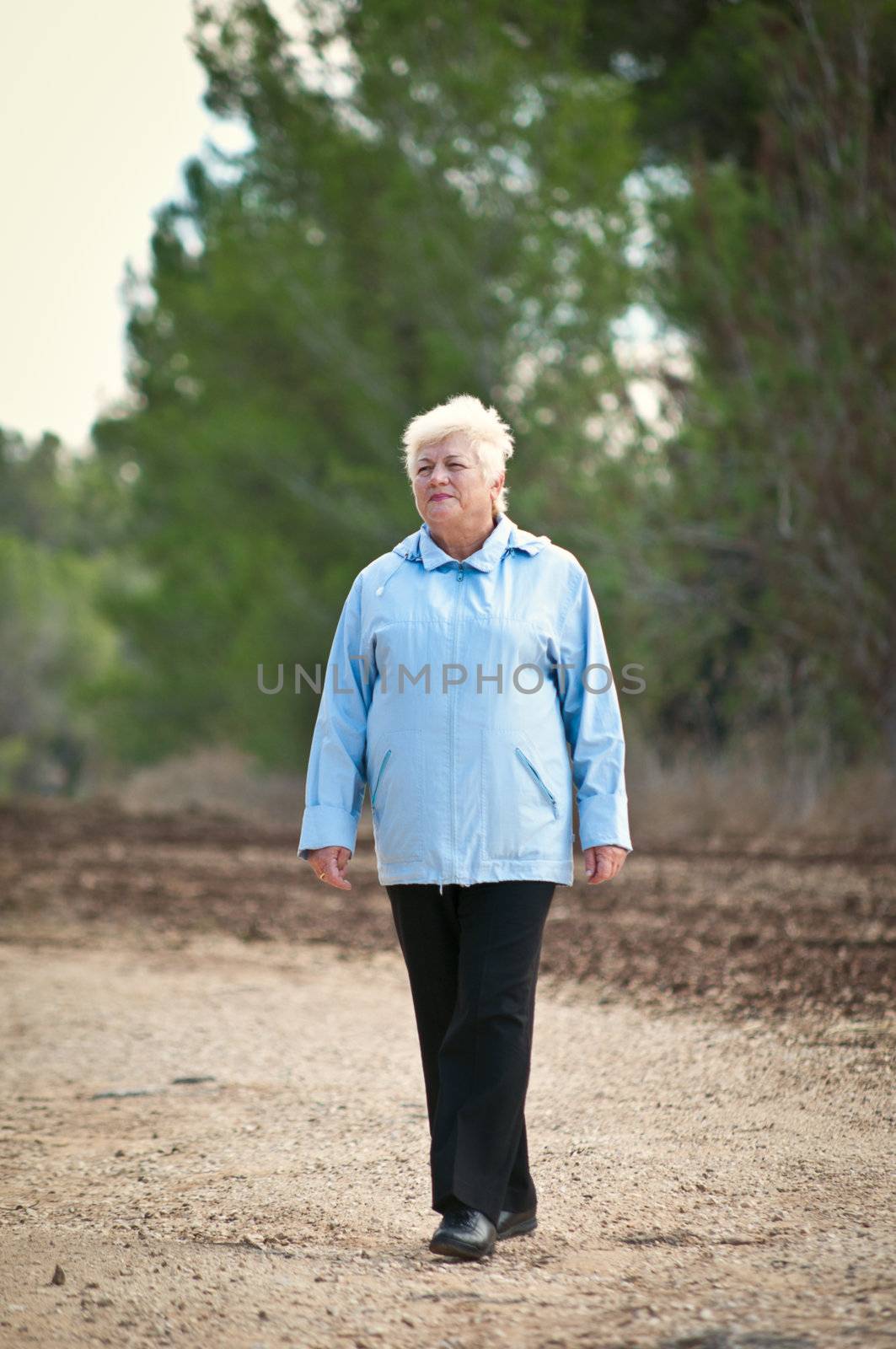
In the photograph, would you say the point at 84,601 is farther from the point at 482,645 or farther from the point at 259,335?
the point at 482,645

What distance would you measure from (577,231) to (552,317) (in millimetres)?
989

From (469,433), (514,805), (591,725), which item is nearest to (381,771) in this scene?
(514,805)

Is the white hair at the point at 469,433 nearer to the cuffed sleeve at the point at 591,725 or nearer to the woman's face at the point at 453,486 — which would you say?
the woman's face at the point at 453,486

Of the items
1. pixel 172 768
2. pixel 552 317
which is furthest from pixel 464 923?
pixel 172 768

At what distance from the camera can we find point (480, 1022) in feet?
12.6

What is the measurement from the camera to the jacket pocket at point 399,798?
389 centimetres

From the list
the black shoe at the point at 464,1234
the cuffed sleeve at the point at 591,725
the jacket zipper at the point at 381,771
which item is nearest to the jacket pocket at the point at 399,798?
the jacket zipper at the point at 381,771

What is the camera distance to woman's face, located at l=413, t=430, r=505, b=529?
158 inches

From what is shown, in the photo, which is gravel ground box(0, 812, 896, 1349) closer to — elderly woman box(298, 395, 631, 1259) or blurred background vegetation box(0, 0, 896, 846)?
elderly woman box(298, 395, 631, 1259)

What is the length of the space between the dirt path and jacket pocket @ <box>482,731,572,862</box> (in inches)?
39.0

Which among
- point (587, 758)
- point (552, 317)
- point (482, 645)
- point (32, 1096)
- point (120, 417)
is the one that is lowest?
point (32, 1096)

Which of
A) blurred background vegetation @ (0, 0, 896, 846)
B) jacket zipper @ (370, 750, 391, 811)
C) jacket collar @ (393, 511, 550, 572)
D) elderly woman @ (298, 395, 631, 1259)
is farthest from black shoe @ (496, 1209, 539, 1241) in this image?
blurred background vegetation @ (0, 0, 896, 846)

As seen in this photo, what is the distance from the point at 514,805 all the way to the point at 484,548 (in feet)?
2.21

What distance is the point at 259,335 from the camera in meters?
21.6
